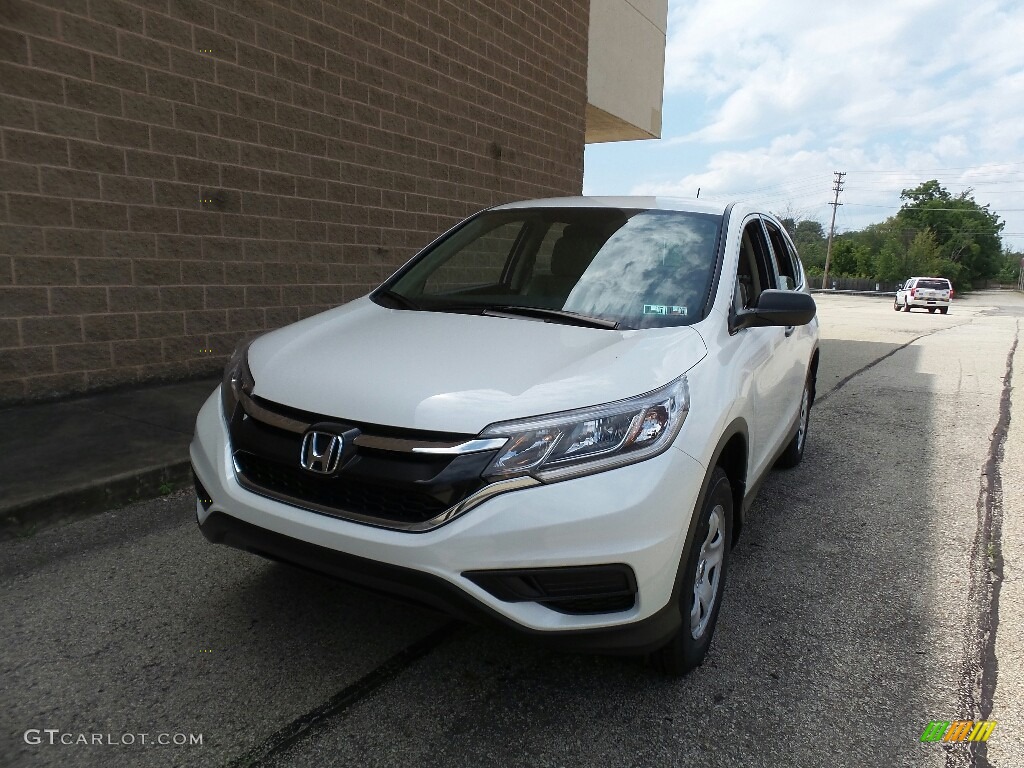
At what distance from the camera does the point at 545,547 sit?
2.12 meters

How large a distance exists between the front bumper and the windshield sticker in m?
0.84

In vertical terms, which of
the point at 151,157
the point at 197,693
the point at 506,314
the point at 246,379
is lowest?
the point at 197,693

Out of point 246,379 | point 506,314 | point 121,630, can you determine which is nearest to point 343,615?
point 121,630

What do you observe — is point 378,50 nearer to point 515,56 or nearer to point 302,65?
point 302,65

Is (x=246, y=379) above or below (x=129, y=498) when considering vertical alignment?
above

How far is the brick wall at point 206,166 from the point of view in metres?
5.32

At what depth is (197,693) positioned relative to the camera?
2.49 metres

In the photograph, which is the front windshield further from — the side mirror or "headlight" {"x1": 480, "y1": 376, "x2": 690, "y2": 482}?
"headlight" {"x1": 480, "y1": 376, "x2": 690, "y2": 482}

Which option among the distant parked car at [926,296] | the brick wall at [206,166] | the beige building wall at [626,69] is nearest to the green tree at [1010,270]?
the distant parked car at [926,296]

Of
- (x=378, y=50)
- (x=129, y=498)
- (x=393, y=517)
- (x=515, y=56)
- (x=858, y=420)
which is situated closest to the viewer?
(x=393, y=517)

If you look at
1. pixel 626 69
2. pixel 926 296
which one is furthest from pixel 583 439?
pixel 926 296

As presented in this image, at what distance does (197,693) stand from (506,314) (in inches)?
69.1

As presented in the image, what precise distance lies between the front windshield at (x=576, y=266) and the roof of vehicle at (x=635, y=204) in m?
0.06

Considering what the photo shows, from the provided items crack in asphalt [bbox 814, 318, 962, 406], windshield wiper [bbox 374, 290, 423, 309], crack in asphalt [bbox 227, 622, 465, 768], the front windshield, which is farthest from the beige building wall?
crack in asphalt [bbox 227, 622, 465, 768]
